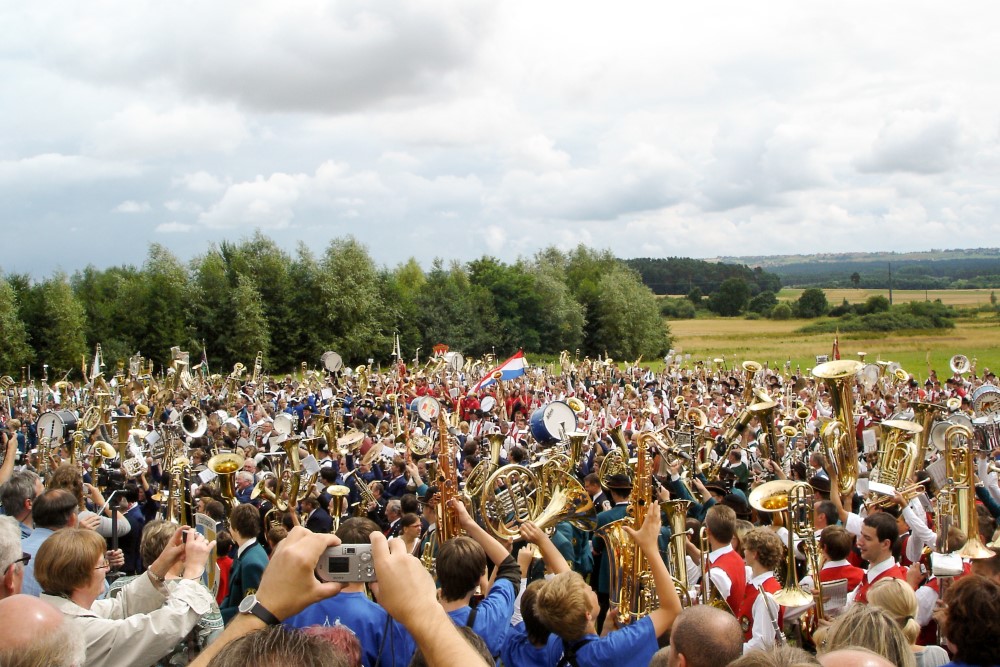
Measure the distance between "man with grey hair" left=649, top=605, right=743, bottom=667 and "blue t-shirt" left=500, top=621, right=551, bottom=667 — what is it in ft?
3.22

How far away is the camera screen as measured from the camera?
315 cm

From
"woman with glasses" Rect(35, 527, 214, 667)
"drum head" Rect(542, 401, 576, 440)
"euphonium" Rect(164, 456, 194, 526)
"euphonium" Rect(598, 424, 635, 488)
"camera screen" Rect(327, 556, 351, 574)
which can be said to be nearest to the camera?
A: "camera screen" Rect(327, 556, 351, 574)

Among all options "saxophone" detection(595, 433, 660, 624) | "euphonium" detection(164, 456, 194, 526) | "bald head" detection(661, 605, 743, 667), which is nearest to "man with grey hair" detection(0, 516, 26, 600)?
"bald head" detection(661, 605, 743, 667)

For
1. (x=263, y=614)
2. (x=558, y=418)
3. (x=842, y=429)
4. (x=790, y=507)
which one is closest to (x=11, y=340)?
(x=558, y=418)

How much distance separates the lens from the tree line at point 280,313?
5412 cm

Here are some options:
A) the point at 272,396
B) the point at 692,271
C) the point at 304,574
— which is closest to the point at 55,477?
the point at 304,574

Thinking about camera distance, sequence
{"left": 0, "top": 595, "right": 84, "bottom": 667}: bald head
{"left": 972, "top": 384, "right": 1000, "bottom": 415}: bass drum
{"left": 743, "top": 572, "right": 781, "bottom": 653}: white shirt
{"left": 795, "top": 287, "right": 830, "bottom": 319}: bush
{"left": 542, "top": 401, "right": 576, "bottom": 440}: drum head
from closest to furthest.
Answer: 1. {"left": 0, "top": 595, "right": 84, "bottom": 667}: bald head
2. {"left": 743, "top": 572, "right": 781, "bottom": 653}: white shirt
3. {"left": 542, "top": 401, "right": 576, "bottom": 440}: drum head
4. {"left": 972, "top": 384, "right": 1000, "bottom": 415}: bass drum
5. {"left": 795, "top": 287, "right": 830, "bottom": 319}: bush

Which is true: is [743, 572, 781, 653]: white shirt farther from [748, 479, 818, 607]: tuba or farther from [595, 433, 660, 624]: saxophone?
[595, 433, 660, 624]: saxophone

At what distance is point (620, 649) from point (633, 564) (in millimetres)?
1612

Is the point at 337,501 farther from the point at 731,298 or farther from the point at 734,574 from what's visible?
the point at 731,298

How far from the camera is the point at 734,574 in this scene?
5.98 meters

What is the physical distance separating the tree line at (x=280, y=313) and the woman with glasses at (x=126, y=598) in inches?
2118

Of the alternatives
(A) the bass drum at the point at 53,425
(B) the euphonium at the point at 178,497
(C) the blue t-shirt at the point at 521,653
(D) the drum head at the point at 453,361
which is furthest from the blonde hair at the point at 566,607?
(D) the drum head at the point at 453,361

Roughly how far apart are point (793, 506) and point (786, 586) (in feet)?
2.48
